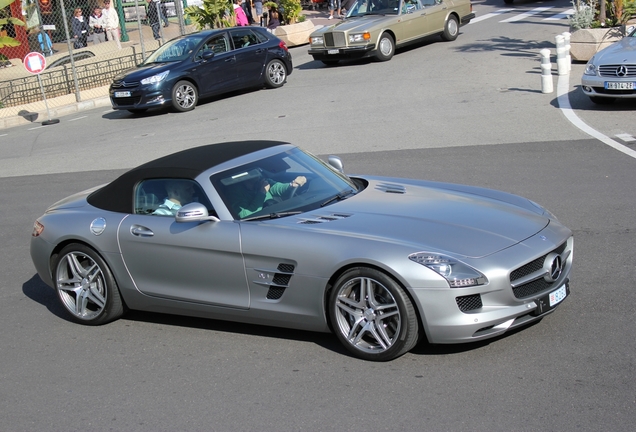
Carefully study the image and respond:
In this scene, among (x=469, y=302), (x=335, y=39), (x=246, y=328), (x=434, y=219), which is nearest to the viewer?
(x=469, y=302)

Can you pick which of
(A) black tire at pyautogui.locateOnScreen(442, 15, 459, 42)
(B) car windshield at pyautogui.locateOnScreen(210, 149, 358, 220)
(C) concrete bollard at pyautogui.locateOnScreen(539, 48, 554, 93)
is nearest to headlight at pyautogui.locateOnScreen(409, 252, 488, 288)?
(B) car windshield at pyautogui.locateOnScreen(210, 149, 358, 220)

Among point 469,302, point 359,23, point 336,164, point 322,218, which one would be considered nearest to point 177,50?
point 359,23

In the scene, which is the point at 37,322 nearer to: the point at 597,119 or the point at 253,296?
the point at 253,296

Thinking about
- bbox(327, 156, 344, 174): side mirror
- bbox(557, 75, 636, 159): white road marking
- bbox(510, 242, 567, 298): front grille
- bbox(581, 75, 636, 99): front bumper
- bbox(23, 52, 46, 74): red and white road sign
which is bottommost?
bbox(557, 75, 636, 159): white road marking

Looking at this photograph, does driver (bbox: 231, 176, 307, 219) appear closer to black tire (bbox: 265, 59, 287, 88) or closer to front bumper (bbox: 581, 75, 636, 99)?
front bumper (bbox: 581, 75, 636, 99)

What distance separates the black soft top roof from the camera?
21.6ft

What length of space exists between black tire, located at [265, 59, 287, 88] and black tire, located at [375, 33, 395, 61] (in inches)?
112

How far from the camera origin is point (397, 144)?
13805mm

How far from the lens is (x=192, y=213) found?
236 inches

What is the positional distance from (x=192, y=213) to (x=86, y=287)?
1.50 m

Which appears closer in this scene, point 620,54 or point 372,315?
point 372,315

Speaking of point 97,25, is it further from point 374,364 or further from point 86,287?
point 374,364

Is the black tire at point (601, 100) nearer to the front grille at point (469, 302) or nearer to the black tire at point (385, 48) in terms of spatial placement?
the black tire at point (385, 48)

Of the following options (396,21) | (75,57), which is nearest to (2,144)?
(75,57)
